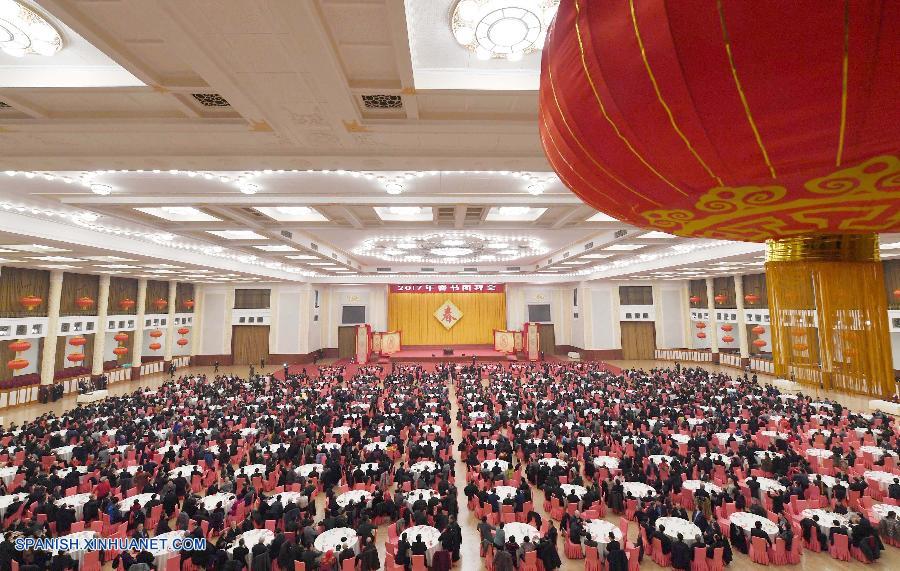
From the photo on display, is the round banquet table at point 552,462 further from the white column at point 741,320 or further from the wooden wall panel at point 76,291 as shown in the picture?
the wooden wall panel at point 76,291

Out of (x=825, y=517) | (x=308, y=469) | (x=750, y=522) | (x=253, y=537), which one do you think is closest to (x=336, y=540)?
(x=253, y=537)

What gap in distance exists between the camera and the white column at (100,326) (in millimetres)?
19000

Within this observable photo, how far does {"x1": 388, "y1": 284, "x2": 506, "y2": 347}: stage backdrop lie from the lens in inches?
1216

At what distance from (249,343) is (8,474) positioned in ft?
60.8

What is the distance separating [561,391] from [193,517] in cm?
1231

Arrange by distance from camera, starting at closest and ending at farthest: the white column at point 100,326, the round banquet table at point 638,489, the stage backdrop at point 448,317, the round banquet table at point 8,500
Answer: the round banquet table at point 8,500 → the round banquet table at point 638,489 → the white column at point 100,326 → the stage backdrop at point 448,317

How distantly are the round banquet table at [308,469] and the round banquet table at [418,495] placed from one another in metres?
2.20

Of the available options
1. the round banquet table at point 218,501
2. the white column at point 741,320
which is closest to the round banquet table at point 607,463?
the round banquet table at point 218,501

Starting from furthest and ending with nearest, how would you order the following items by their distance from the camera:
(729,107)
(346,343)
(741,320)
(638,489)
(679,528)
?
(346,343)
(741,320)
(638,489)
(679,528)
(729,107)

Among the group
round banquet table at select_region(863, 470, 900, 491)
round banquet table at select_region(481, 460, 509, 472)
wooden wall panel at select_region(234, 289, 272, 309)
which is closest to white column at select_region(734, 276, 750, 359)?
round banquet table at select_region(863, 470, 900, 491)

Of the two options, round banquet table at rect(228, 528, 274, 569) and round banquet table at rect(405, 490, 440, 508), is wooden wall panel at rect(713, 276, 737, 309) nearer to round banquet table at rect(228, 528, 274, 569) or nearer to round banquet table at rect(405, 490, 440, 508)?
round banquet table at rect(405, 490, 440, 508)

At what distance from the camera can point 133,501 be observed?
739cm

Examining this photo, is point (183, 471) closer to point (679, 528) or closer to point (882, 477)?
point (679, 528)

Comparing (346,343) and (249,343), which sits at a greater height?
(249,343)
